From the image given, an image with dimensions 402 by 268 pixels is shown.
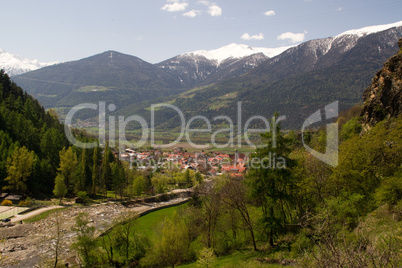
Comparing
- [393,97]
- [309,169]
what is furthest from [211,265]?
[393,97]

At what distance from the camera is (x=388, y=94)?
25625 mm

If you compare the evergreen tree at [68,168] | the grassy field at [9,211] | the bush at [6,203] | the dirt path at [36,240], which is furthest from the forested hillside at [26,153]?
the dirt path at [36,240]

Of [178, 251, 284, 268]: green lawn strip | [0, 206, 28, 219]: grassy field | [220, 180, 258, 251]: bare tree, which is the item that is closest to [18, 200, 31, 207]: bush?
[0, 206, 28, 219]: grassy field

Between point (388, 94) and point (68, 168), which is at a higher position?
point (388, 94)

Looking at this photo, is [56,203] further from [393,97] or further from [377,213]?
[393,97]

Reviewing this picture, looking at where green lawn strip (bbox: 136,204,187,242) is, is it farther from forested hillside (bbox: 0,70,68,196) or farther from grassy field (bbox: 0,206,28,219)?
forested hillside (bbox: 0,70,68,196)

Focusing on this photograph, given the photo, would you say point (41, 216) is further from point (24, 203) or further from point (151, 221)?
point (151, 221)

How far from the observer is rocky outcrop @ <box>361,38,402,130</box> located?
24109 millimetres

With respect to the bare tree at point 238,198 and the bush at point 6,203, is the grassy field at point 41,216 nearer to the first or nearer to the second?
the bush at point 6,203

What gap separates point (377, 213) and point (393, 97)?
51.7 feet

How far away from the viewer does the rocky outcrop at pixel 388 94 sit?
24.1 metres

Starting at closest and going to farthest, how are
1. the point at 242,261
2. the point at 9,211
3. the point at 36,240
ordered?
the point at 242,261 < the point at 36,240 < the point at 9,211

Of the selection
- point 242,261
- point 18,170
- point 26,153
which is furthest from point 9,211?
point 242,261

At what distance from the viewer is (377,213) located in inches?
558
